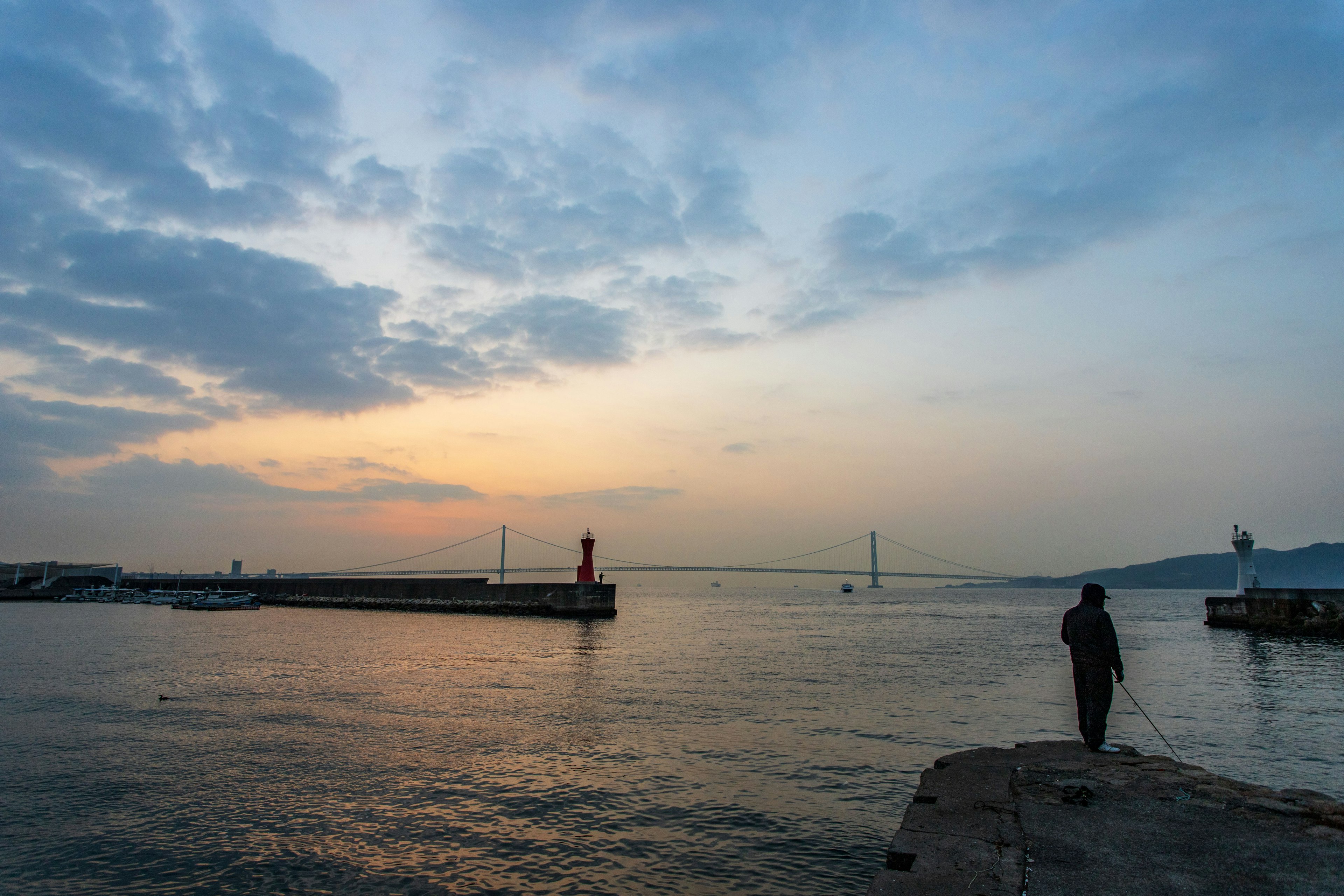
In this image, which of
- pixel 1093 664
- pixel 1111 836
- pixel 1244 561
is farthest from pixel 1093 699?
pixel 1244 561

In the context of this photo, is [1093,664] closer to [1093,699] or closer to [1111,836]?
[1093,699]

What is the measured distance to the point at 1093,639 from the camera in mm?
7301

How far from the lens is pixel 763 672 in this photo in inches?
774

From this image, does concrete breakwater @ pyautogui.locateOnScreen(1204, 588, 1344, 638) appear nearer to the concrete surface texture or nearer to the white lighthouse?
the white lighthouse

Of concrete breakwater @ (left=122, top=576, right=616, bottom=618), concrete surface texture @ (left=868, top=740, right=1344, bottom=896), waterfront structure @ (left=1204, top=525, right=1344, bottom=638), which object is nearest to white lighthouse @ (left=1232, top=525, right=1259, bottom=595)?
waterfront structure @ (left=1204, top=525, right=1344, bottom=638)

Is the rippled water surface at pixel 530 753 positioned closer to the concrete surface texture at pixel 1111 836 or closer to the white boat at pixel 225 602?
the concrete surface texture at pixel 1111 836

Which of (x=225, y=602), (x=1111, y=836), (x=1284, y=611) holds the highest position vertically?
(x=1111, y=836)

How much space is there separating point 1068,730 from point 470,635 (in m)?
26.2

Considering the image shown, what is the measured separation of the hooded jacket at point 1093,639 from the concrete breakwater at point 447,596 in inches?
1620

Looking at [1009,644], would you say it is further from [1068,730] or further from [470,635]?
[470,635]

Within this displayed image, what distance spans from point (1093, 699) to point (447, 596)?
51.2 meters

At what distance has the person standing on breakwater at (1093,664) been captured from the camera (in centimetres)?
725

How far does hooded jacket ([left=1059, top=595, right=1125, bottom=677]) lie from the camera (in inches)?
285

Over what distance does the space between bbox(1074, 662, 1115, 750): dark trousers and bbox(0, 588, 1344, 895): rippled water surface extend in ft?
7.05
